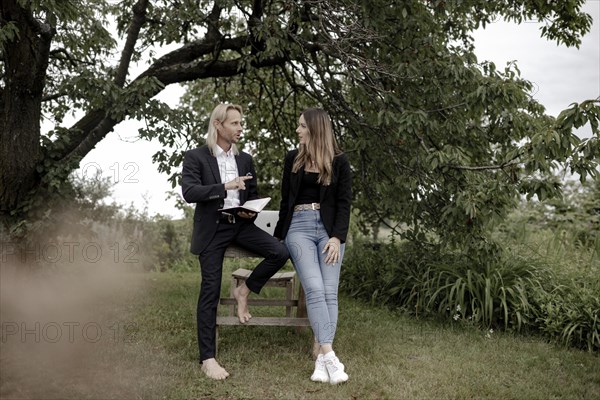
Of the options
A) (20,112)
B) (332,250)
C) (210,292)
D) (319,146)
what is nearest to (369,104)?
(319,146)

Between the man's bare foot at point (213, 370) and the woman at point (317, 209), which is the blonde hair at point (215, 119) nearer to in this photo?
the woman at point (317, 209)

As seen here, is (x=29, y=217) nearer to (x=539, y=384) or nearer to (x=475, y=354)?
(x=475, y=354)

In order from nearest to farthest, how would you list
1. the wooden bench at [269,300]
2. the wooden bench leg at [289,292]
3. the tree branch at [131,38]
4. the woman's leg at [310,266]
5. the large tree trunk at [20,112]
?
the woman's leg at [310,266] < the wooden bench at [269,300] < the wooden bench leg at [289,292] < the large tree trunk at [20,112] < the tree branch at [131,38]

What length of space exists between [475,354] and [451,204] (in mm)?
1374

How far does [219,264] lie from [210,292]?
0.74 feet

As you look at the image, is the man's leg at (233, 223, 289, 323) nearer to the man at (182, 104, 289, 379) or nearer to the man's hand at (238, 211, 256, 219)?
the man at (182, 104, 289, 379)

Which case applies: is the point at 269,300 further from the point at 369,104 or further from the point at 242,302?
the point at 369,104

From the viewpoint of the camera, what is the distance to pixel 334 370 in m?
4.25

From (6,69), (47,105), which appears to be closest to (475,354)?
(6,69)

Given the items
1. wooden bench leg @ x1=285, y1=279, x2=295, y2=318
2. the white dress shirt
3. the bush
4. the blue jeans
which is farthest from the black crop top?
the bush

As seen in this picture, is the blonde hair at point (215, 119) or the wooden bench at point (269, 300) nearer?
the blonde hair at point (215, 119)

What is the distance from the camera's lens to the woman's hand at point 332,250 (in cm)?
454

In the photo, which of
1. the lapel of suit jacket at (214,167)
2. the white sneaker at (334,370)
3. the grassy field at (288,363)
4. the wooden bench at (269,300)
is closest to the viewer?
the grassy field at (288,363)

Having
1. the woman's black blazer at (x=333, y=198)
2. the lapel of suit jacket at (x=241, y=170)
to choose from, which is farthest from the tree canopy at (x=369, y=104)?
the lapel of suit jacket at (x=241, y=170)
